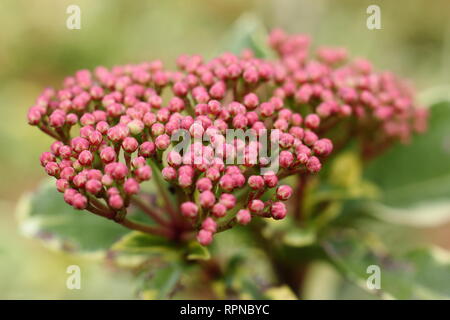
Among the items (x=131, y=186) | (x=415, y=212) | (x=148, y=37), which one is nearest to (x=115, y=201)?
(x=131, y=186)

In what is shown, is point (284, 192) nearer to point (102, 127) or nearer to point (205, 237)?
point (205, 237)

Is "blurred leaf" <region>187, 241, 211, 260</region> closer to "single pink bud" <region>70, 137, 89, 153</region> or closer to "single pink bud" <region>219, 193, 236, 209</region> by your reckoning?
"single pink bud" <region>219, 193, 236, 209</region>

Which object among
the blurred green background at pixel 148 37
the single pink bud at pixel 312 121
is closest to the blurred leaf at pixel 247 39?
the single pink bud at pixel 312 121

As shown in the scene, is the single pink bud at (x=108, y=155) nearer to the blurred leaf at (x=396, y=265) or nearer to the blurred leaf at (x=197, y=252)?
the blurred leaf at (x=197, y=252)

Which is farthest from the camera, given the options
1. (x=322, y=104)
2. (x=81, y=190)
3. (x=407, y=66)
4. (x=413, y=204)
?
(x=407, y=66)

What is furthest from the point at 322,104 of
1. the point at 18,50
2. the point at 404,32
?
the point at 18,50

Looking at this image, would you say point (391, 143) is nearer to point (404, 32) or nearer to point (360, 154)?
point (360, 154)
